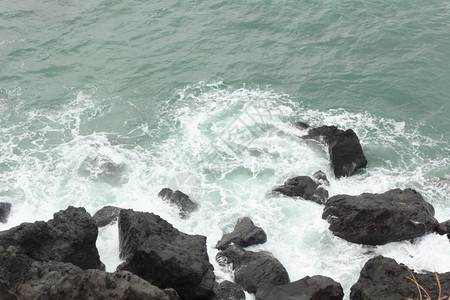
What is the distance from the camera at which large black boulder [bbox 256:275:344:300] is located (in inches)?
569

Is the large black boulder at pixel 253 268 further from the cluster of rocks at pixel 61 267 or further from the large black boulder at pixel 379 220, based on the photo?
the cluster of rocks at pixel 61 267

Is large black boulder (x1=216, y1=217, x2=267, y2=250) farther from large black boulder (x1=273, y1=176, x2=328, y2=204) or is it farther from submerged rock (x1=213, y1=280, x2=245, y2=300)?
large black boulder (x1=273, y1=176, x2=328, y2=204)

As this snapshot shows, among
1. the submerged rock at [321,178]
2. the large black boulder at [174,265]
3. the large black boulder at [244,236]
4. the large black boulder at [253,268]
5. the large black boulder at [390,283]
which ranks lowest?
the submerged rock at [321,178]

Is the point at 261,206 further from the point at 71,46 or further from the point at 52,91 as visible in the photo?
the point at 71,46

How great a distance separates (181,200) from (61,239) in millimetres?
5586

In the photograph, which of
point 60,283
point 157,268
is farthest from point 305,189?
point 60,283

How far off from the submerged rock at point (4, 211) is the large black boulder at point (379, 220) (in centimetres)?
1227

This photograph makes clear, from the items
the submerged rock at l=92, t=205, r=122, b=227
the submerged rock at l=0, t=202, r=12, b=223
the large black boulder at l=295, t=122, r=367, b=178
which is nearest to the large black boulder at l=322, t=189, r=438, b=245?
the large black boulder at l=295, t=122, r=367, b=178

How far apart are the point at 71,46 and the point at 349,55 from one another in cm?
1619

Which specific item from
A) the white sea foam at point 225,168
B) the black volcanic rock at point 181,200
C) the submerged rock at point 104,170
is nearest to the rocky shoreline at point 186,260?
the white sea foam at point 225,168

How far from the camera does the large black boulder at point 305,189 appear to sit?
19.9 metres

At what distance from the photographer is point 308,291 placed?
14.6m

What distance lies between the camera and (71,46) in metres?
29.9

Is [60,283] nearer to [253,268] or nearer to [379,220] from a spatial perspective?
[253,268]
